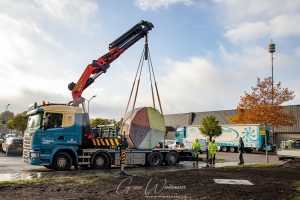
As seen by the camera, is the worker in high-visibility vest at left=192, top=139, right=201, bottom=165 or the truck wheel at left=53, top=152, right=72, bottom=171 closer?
the truck wheel at left=53, top=152, right=72, bottom=171

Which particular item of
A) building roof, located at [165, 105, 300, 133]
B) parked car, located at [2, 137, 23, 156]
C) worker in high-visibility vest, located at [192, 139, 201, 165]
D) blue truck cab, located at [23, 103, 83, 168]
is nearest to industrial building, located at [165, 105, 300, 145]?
building roof, located at [165, 105, 300, 133]

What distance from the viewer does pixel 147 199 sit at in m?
10.2

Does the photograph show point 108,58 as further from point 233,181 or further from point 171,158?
point 233,181

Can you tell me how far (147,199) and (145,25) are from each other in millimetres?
13841

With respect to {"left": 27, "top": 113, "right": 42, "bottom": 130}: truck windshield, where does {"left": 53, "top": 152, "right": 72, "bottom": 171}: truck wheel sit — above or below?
below

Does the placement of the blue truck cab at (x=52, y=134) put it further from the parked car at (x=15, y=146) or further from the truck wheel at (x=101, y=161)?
the parked car at (x=15, y=146)

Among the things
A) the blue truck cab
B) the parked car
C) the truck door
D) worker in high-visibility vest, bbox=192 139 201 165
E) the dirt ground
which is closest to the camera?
the dirt ground

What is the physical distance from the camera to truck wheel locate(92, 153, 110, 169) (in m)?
20.0

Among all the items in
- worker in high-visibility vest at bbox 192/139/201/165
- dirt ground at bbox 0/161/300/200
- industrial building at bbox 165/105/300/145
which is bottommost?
dirt ground at bbox 0/161/300/200

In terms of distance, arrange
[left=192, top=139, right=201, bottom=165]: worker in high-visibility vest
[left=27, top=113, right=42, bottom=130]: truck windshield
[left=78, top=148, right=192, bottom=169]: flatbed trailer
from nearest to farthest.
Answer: [left=27, top=113, right=42, bottom=130]: truck windshield, [left=78, top=148, right=192, bottom=169]: flatbed trailer, [left=192, top=139, right=201, bottom=165]: worker in high-visibility vest

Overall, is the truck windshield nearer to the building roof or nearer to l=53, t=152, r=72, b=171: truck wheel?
l=53, t=152, r=72, b=171: truck wheel

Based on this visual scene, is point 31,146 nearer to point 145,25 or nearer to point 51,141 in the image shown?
point 51,141

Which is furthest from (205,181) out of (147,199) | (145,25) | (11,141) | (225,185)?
(11,141)

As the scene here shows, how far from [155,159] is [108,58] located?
→ 675 centimetres
